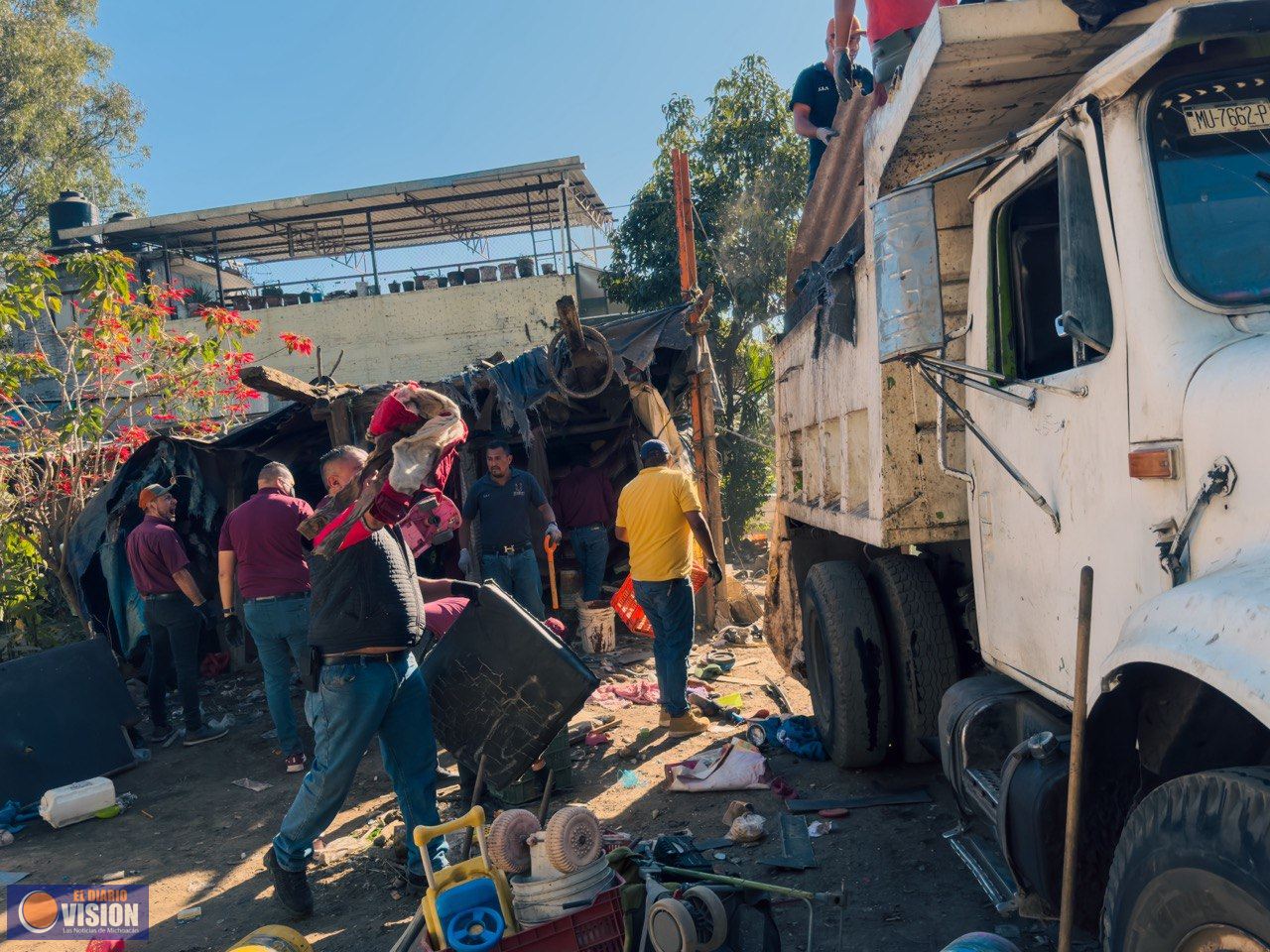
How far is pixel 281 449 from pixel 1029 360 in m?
8.41

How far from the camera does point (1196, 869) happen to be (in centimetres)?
158

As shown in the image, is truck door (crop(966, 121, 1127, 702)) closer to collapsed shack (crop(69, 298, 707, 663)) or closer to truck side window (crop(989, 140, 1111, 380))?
truck side window (crop(989, 140, 1111, 380))

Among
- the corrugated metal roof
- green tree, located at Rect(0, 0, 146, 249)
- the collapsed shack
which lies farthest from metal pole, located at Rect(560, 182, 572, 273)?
green tree, located at Rect(0, 0, 146, 249)

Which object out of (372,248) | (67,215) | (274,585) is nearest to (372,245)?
(372,248)

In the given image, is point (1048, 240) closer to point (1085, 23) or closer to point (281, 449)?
point (1085, 23)

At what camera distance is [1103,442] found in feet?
7.53

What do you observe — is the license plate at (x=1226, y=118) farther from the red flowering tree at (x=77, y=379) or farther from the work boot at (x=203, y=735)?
the red flowering tree at (x=77, y=379)

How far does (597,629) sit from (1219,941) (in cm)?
765

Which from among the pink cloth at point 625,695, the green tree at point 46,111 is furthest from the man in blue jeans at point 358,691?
the green tree at point 46,111

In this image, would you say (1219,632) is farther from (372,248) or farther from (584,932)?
(372,248)

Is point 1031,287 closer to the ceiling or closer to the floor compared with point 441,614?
closer to the ceiling

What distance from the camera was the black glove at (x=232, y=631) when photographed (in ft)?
30.1

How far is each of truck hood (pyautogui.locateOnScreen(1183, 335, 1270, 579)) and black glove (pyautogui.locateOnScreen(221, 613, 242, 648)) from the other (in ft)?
29.4

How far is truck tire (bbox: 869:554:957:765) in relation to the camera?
13.7 ft
